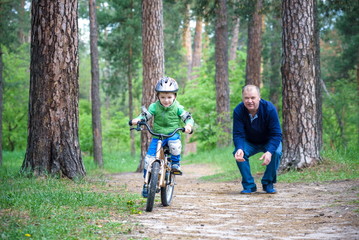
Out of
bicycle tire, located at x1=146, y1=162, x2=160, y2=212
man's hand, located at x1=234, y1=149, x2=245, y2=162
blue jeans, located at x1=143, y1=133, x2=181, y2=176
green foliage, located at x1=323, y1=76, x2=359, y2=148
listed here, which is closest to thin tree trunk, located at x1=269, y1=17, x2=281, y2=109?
green foliage, located at x1=323, y1=76, x2=359, y2=148

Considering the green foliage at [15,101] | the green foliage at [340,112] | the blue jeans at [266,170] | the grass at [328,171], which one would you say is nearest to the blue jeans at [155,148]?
the blue jeans at [266,170]

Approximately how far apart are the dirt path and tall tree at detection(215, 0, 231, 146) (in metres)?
14.0

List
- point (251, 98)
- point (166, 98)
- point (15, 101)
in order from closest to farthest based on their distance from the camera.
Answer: point (166, 98), point (251, 98), point (15, 101)

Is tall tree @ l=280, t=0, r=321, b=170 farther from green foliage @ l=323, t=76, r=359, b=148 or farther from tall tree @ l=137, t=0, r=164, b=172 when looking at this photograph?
green foliage @ l=323, t=76, r=359, b=148

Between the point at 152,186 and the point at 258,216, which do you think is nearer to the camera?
the point at 258,216

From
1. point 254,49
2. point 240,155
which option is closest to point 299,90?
point 240,155

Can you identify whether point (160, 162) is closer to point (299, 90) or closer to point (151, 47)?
point (299, 90)

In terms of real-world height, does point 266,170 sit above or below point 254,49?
below

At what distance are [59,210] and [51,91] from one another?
352 cm

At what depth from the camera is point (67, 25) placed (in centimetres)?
852

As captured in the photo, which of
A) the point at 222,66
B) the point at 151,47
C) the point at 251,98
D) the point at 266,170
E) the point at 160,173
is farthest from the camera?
the point at 222,66

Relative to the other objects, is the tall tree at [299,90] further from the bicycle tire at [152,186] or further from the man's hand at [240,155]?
the bicycle tire at [152,186]

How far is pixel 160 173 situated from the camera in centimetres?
618

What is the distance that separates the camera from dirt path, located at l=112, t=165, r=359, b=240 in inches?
181
